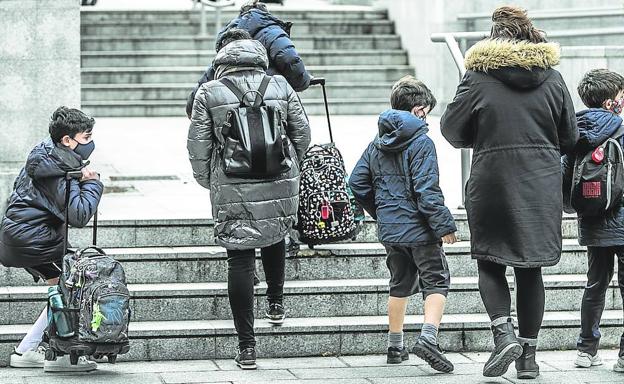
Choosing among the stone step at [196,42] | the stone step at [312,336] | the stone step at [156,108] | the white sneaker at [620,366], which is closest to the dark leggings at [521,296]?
the white sneaker at [620,366]

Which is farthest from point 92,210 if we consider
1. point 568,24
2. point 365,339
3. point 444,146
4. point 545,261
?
point 568,24

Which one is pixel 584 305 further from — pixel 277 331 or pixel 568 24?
pixel 568 24

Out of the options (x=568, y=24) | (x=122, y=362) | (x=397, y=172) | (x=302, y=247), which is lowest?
(x=122, y=362)

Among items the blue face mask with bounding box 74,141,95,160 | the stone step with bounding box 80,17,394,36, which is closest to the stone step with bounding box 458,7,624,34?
the stone step with bounding box 80,17,394,36

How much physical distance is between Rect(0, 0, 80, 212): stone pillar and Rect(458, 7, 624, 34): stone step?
750 cm

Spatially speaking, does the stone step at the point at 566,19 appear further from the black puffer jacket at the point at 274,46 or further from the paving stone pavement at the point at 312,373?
the paving stone pavement at the point at 312,373

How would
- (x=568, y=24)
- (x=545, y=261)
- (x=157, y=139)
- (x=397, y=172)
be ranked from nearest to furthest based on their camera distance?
1. (x=545, y=261)
2. (x=397, y=172)
3. (x=157, y=139)
4. (x=568, y=24)

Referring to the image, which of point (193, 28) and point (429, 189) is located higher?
point (193, 28)

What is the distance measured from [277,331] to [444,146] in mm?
5334

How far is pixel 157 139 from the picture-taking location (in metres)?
13.7

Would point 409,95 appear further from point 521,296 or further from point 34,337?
point 34,337

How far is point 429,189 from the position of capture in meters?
7.08

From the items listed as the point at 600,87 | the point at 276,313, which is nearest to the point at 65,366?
the point at 276,313

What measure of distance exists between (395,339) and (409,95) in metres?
1.33
